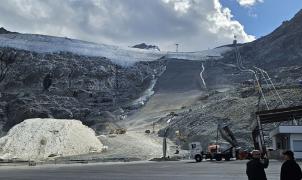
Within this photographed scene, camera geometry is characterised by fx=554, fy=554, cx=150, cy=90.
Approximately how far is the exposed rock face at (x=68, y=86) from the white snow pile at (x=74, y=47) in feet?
19.8

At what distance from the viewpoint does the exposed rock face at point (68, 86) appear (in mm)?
100062

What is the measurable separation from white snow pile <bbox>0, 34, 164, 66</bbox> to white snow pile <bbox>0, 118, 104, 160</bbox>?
7156cm

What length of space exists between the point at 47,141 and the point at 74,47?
87758 mm

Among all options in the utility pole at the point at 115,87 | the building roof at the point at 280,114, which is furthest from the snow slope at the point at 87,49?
the building roof at the point at 280,114

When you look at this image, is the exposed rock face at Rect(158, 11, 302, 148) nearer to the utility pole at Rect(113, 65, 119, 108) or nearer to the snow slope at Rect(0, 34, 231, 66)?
the snow slope at Rect(0, 34, 231, 66)

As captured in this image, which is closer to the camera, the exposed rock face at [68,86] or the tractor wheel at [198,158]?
the tractor wheel at [198,158]

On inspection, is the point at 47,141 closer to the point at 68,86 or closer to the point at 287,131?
the point at 287,131

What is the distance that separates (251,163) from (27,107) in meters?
91.3

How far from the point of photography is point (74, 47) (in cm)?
14988

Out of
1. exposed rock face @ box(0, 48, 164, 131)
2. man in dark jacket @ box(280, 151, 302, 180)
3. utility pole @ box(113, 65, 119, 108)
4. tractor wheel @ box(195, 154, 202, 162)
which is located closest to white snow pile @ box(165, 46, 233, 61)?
exposed rock face @ box(0, 48, 164, 131)

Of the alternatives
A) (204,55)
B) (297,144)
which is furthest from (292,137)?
(204,55)

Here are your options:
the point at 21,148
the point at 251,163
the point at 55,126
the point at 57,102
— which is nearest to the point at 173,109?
the point at 57,102

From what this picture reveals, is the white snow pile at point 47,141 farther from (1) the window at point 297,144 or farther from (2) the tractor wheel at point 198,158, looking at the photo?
(1) the window at point 297,144

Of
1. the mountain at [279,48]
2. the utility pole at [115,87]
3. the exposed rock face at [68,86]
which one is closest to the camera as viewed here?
the exposed rock face at [68,86]
